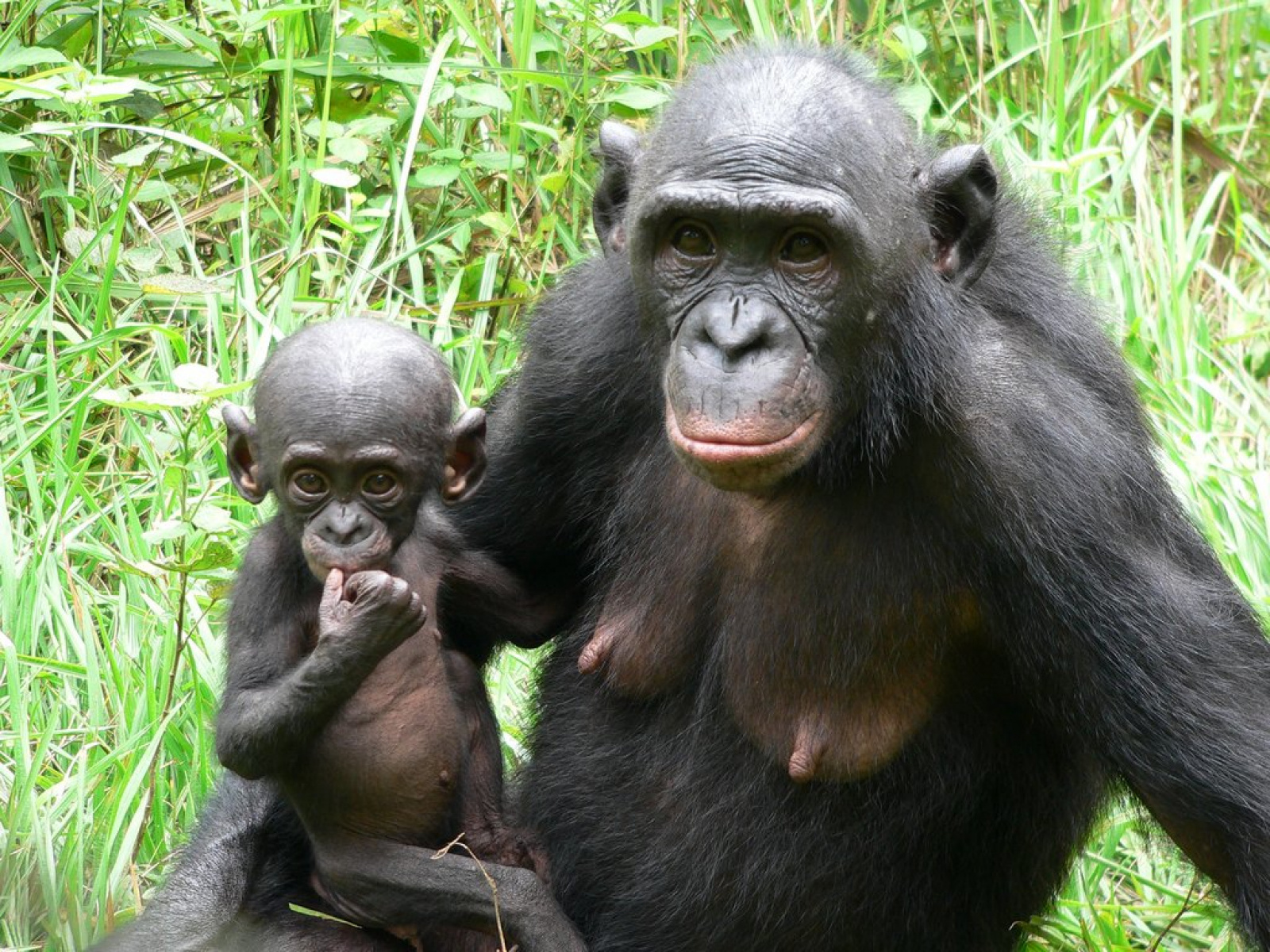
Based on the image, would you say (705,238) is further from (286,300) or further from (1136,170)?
(1136,170)

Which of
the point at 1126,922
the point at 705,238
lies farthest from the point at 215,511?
the point at 1126,922

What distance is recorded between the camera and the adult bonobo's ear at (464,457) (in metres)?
4.58

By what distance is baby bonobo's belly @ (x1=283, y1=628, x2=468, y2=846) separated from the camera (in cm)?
444

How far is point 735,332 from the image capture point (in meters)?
3.69

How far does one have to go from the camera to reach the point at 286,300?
642 cm

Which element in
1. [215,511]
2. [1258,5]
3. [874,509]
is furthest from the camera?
[1258,5]

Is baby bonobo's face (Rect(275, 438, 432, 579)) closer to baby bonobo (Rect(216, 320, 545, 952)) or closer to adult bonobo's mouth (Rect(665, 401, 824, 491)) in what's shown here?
baby bonobo (Rect(216, 320, 545, 952))

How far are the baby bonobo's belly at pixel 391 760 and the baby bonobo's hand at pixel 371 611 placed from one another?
0.78 feet

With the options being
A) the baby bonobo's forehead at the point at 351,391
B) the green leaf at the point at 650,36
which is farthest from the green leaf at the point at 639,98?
the baby bonobo's forehead at the point at 351,391

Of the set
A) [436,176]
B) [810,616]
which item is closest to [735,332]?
[810,616]

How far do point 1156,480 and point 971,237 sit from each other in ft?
2.43

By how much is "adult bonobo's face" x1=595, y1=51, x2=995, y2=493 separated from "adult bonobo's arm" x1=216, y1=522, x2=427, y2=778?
0.78 metres

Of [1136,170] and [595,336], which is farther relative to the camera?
[1136,170]

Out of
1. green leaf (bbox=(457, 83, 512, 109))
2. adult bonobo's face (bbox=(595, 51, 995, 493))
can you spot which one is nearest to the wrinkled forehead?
adult bonobo's face (bbox=(595, 51, 995, 493))
